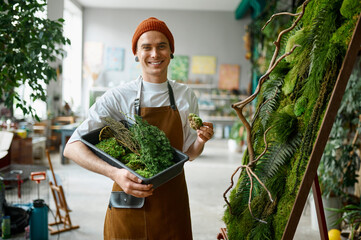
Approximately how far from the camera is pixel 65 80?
10.4 m

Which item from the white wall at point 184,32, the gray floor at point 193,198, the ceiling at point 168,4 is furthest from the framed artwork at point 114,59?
the gray floor at point 193,198

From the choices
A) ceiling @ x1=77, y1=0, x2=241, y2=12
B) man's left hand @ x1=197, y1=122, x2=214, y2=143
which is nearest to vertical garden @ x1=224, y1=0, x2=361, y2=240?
man's left hand @ x1=197, y1=122, x2=214, y2=143

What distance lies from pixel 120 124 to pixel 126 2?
985cm

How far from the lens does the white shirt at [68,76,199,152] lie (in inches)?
59.3

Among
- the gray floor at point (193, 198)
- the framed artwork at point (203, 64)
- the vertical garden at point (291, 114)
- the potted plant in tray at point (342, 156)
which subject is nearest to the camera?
the vertical garden at point (291, 114)

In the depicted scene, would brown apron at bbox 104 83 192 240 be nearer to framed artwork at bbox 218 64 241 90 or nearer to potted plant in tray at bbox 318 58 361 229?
potted plant in tray at bbox 318 58 361 229

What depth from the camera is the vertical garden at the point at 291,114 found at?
3.86ft

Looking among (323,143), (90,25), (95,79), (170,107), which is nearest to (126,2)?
(90,25)

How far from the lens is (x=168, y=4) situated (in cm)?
1056

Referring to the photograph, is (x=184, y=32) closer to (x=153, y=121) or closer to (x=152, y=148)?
(x=153, y=121)

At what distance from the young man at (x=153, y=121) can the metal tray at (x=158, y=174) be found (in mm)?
47

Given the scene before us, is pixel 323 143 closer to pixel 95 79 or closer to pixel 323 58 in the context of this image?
pixel 323 58

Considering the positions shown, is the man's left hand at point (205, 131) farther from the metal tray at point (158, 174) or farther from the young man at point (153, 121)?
the metal tray at point (158, 174)

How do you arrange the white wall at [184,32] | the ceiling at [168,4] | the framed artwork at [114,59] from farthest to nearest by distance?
the framed artwork at [114,59]
the white wall at [184,32]
the ceiling at [168,4]
